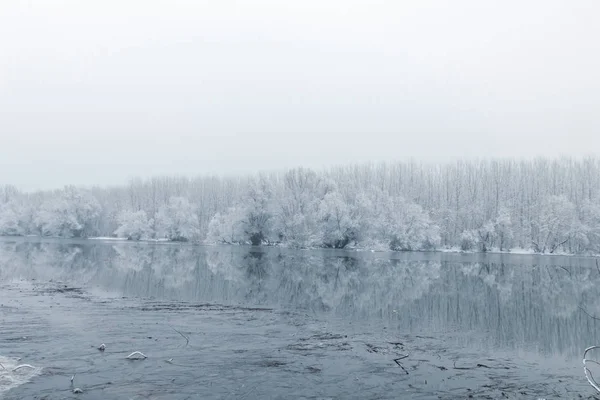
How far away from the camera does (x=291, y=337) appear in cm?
1800

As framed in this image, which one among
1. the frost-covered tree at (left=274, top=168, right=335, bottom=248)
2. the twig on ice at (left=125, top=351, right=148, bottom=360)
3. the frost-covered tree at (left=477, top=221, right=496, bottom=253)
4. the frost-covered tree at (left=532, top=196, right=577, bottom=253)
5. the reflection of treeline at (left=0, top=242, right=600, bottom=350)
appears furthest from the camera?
the frost-covered tree at (left=274, top=168, right=335, bottom=248)

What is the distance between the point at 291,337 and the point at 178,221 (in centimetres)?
9114

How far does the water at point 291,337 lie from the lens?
12328mm

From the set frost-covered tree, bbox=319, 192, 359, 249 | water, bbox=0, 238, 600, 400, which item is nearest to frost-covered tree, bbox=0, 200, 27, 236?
frost-covered tree, bbox=319, 192, 359, 249

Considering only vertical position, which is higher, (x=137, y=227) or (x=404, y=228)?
(x=404, y=228)

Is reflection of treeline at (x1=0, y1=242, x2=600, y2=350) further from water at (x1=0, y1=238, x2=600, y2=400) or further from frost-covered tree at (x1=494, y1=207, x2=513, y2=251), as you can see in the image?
frost-covered tree at (x1=494, y1=207, x2=513, y2=251)

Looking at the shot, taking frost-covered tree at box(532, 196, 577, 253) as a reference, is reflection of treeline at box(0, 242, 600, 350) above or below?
below

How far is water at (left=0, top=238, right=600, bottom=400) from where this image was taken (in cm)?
1233

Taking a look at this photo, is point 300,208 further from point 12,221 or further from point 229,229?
point 12,221

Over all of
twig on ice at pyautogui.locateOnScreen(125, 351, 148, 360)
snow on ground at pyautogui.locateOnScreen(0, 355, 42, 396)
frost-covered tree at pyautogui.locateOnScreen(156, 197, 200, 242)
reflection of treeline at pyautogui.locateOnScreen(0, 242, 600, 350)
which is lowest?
reflection of treeline at pyautogui.locateOnScreen(0, 242, 600, 350)

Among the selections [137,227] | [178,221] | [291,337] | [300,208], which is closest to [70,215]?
[137,227]

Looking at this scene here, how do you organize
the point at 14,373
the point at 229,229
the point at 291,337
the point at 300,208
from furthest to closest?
the point at 229,229 < the point at 300,208 < the point at 291,337 < the point at 14,373

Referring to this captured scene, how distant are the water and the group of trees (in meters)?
47.5

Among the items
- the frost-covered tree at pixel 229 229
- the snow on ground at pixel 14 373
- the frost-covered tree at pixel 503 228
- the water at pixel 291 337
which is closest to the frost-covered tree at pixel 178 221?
the frost-covered tree at pixel 229 229
